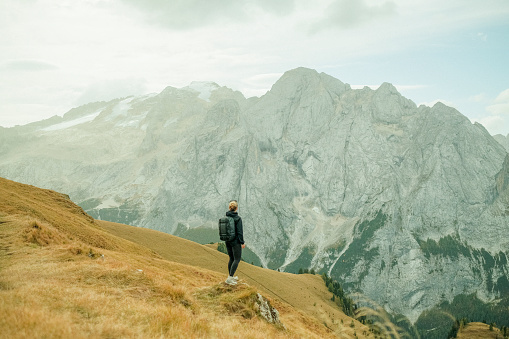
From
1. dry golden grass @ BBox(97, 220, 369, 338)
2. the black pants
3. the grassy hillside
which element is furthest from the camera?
dry golden grass @ BBox(97, 220, 369, 338)

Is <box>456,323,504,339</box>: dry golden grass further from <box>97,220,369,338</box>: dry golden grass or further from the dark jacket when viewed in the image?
the dark jacket

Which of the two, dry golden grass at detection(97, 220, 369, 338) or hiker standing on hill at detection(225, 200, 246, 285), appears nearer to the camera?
hiker standing on hill at detection(225, 200, 246, 285)

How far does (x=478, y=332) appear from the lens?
390ft

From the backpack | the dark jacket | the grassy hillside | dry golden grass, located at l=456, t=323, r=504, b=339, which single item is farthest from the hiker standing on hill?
dry golden grass, located at l=456, t=323, r=504, b=339

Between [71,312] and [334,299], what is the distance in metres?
130

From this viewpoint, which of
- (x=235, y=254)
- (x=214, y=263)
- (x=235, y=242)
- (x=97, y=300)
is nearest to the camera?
(x=97, y=300)

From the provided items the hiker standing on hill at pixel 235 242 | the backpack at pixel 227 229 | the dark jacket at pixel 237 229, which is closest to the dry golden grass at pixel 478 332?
the hiker standing on hill at pixel 235 242

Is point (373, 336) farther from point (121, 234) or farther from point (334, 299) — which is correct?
point (334, 299)

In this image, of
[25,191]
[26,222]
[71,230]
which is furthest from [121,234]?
[26,222]

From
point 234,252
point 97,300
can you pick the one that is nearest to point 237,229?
point 234,252

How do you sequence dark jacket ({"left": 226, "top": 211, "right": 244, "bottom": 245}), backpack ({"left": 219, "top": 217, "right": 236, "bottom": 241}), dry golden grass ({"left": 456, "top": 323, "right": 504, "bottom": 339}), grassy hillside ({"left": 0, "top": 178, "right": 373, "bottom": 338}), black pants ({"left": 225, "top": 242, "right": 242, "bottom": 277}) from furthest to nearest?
dry golden grass ({"left": 456, "top": 323, "right": 504, "bottom": 339}) < black pants ({"left": 225, "top": 242, "right": 242, "bottom": 277}) < dark jacket ({"left": 226, "top": 211, "right": 244, "bottom": 245}) < backpack ({"left": 219, "top": 217, "right": 236, "bottom": 241}) < grassy hillside ({"left": 0, "top": 178, "right": 373, "bottom": 338})

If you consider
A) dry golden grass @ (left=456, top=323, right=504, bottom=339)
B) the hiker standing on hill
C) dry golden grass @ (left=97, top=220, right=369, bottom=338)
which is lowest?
dry golden grass @ (left=456, top=323, right=504, bottom=339)

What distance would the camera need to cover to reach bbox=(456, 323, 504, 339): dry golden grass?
365 ft

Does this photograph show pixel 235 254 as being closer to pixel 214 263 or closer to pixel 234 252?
pixel 234 252
